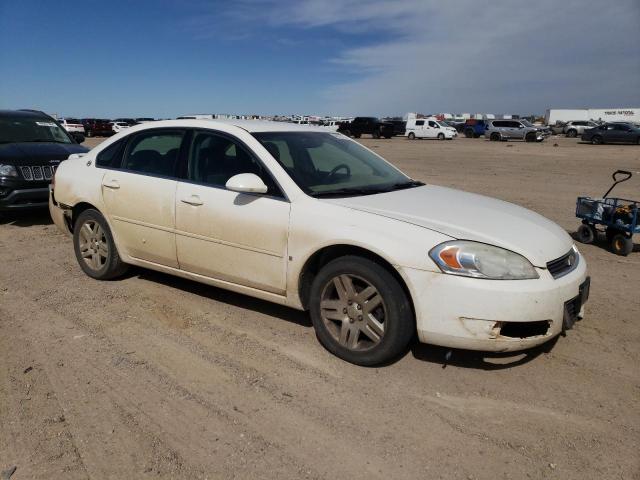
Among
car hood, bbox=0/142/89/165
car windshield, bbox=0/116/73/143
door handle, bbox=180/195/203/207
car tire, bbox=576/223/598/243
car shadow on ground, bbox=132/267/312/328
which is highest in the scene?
car windshield, bbox=0/116/73/143

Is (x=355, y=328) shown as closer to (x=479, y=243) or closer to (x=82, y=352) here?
(x=479, y=243)

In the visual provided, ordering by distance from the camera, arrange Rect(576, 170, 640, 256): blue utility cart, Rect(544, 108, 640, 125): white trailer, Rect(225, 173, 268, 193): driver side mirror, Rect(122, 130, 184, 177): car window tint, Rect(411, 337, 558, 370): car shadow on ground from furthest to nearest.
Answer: Rect(544, 108, 640, 125): white trailer
Rect(576, 170, 640, 256): blue utility cart
Rect(122, 130, 184, 177): car window tint
Rect(225, 173, 268, 193): driver side mirror
Rect(411, 337, 558, 370): car shadow on ground

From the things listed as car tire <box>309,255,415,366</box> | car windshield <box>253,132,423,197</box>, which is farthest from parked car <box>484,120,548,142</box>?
car tire <box>309,255,415,366</box>

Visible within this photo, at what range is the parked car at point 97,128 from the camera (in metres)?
48.0

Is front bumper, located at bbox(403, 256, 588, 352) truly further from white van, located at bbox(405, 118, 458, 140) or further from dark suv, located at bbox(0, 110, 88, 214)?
white van, located at bbox(405, 118, 458, 140)

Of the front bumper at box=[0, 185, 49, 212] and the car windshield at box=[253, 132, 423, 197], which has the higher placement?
the car windshield at box=[253, 132, 423, 197]

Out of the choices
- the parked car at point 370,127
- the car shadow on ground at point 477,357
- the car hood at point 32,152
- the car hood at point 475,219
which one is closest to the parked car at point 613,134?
the parked car at point 370,127

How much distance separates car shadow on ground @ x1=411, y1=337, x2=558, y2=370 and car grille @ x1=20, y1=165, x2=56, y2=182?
6613 mm

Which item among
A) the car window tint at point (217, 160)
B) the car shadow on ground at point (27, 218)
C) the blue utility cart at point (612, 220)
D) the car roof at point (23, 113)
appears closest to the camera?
the car window tint at point (217, 160)

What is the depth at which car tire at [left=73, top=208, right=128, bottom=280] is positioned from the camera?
5.03m

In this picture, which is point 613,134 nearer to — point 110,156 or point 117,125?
point 110,156

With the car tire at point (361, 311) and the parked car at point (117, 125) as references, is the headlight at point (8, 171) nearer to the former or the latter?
the car tire at point (361, 311)

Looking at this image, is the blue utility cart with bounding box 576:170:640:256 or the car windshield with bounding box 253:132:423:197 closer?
the car windshield with bounding box 253:132:423:197

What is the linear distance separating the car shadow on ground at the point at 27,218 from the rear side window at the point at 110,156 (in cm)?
363
